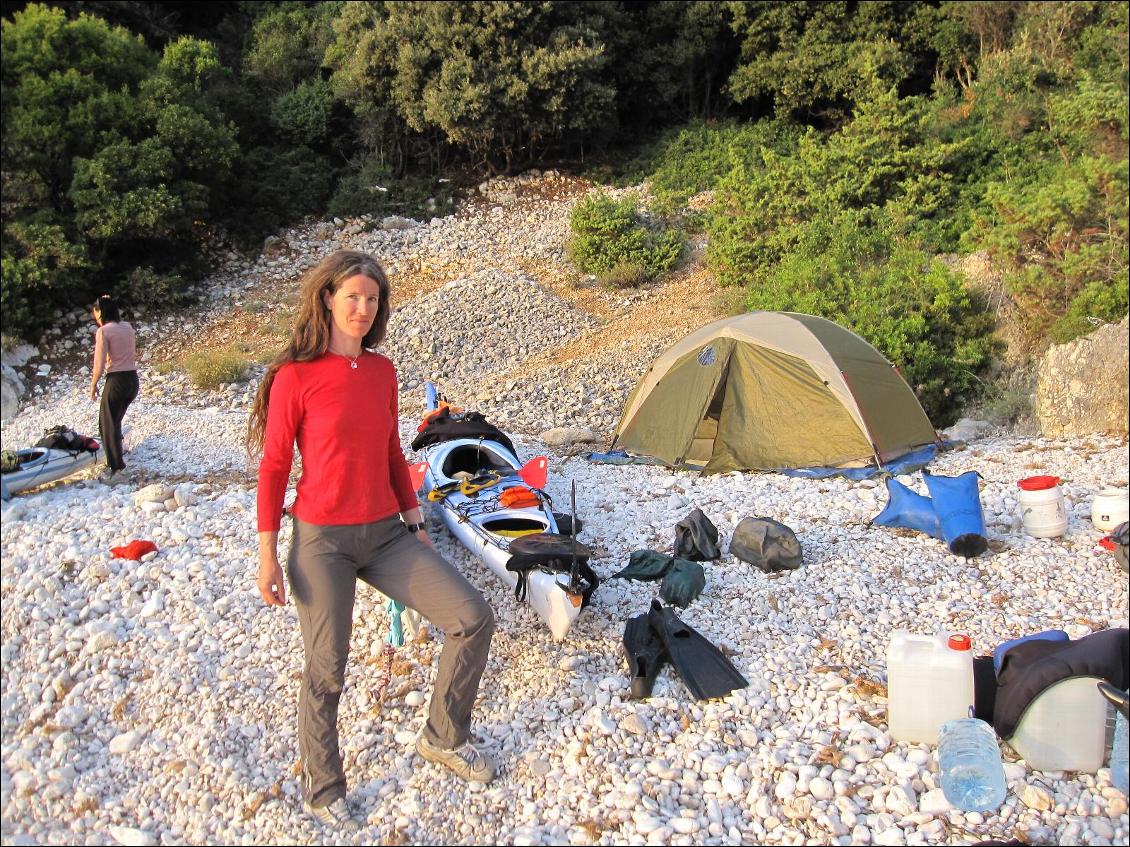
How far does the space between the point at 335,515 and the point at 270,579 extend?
327 millimetres

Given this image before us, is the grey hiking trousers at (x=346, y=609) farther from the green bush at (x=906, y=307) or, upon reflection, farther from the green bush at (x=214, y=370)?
the green bush at (x=214, y=370)

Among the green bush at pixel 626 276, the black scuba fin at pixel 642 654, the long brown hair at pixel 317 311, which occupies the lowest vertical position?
the green bush at pixel 626 276

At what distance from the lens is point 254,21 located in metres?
23.0

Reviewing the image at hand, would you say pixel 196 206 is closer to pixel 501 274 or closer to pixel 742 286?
pixel 501 274

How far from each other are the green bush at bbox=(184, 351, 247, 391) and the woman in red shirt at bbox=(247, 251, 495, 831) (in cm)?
823

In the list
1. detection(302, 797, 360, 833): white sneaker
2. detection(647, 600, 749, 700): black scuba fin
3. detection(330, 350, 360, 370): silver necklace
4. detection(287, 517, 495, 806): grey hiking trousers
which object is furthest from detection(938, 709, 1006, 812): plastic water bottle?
detection(330, 350, 360, 370): silver necklace

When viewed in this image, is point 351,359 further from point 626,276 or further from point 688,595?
point 626,276

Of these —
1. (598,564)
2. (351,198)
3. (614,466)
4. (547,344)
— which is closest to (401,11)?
(351,198)

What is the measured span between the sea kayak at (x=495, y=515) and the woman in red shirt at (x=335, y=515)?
1081mm

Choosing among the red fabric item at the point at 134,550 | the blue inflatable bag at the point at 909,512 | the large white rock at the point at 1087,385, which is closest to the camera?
the large white rock at the point at 1087,385

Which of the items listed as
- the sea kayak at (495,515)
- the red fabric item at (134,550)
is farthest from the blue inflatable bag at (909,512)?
the red fabric item at (134,550)

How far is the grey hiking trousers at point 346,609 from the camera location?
10.8 feet

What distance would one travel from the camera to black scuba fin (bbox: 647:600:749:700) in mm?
4238

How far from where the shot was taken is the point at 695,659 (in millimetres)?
4422
